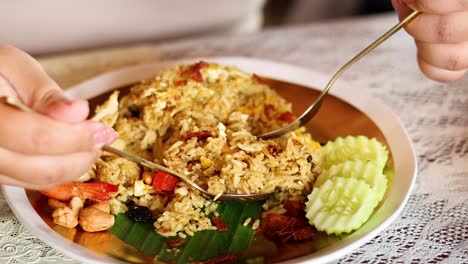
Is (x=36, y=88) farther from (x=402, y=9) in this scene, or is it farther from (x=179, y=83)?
(x=402, y=9)

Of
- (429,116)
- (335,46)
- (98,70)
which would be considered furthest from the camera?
(335,46)

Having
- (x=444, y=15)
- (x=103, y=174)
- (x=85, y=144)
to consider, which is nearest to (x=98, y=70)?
(x=103, y=174)

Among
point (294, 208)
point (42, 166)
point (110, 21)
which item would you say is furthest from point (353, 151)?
point (110, 21)

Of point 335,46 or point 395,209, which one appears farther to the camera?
point 335,46

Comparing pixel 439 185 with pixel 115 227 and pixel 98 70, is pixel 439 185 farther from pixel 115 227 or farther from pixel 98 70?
pixel 98 70

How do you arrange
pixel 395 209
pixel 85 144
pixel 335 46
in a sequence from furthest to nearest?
pixel 335 46
pixel 395 209
pixel 85 144

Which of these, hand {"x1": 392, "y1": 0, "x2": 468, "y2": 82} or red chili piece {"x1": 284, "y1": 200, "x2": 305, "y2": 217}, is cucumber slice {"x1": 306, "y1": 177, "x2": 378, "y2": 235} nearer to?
red chili piece {"x1": 284, "y1": 200, "x2": 305, "y2": 217}
